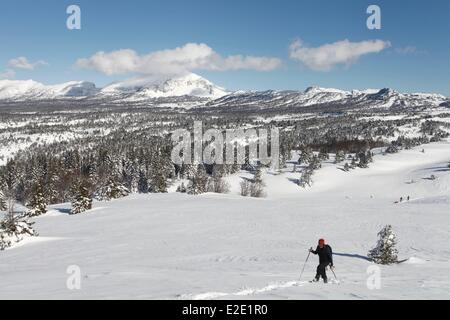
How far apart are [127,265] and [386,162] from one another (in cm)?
16588

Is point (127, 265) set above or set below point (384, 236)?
below

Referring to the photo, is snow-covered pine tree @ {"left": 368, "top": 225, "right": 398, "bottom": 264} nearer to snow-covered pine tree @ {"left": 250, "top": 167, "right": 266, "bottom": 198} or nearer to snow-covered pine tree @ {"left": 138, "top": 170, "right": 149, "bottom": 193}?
snow-covered pine tree @ {"left": 250, "top": 167, "right": 266, "bottom": 198}

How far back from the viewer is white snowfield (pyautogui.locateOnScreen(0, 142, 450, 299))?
1714 centimetres

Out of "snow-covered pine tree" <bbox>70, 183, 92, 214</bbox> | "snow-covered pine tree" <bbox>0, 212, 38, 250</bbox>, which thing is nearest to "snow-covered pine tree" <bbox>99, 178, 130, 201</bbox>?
"snow-covered pine tree" <bbox>70, 183, 92, 214</bbox>

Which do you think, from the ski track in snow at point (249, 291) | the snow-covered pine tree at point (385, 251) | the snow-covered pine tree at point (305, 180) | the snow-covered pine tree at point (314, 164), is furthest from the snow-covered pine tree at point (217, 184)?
the ski track in snow at point (249, 291)

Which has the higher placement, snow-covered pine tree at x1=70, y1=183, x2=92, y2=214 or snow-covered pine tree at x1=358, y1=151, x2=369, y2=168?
snow-covered pine tree at x1=358, y1=151, x2=369, y2=168

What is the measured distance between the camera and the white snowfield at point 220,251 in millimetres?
17141

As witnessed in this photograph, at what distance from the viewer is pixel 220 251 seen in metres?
30.4

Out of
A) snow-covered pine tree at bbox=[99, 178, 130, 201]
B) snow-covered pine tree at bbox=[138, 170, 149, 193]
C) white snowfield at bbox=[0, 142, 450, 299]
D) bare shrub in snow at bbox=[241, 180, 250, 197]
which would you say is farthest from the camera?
snow-covered pine tree at bbox=[138, 170, 149, 193]

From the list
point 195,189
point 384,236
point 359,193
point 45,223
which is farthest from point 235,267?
point 359,193

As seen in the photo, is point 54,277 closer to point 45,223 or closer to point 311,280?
point 311,280

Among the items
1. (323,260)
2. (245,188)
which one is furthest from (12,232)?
(245,188)

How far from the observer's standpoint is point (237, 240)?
1384 inches

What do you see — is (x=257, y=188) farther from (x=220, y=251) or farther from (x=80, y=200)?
(x=220, y=251)
